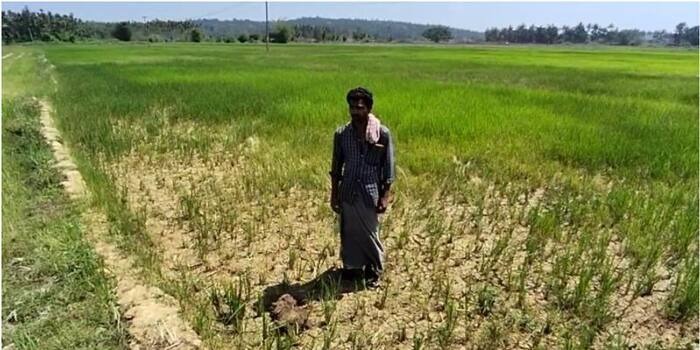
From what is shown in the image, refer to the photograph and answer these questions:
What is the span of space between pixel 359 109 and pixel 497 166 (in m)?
3.26

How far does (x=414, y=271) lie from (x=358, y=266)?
44cm

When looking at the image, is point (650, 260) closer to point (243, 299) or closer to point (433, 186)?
point (433, 186)

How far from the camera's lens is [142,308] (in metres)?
2.78

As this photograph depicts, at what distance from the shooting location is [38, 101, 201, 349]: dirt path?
8.28 ft

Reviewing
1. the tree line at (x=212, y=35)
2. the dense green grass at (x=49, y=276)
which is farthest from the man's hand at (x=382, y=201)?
the tree line at (x=212, y=35)

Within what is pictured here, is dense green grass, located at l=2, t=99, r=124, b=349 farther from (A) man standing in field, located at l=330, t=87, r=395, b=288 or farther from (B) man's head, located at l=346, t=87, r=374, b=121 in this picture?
(B) man's head, located at l=346, t=87, r=374, b=121

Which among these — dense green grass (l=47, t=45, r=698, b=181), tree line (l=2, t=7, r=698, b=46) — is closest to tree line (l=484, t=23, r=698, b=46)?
tree line (l=2, t=7, r=698, b=46)

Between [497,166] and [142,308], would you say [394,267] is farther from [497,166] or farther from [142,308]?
[497,166]

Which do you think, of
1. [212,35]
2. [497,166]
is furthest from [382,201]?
[212,35]

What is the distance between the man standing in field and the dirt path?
1.06 meters

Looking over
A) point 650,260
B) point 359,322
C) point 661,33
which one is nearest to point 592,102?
point 650,260

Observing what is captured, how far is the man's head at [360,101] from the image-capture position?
2787 mm

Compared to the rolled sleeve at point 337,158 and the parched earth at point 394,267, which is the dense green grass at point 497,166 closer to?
the parched earth at point 394,267

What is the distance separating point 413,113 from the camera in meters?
8.20
